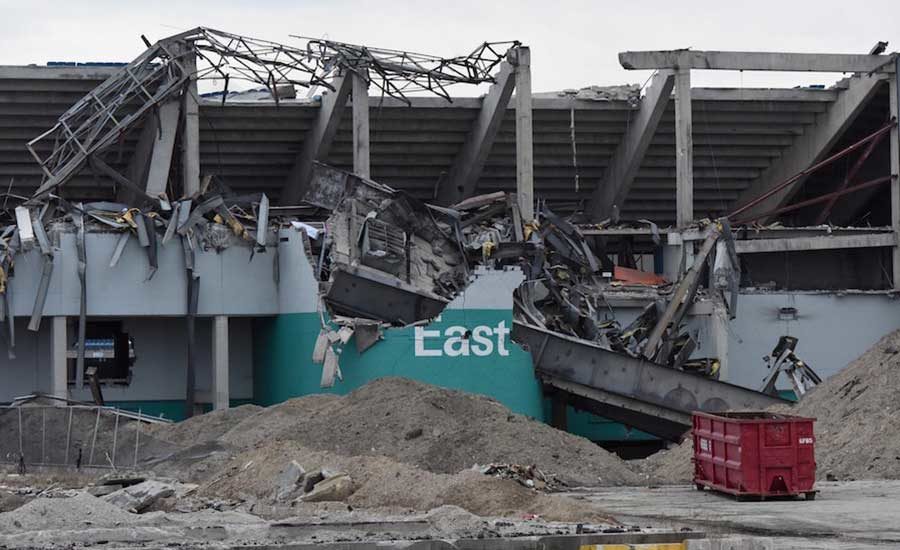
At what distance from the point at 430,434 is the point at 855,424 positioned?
7.20m

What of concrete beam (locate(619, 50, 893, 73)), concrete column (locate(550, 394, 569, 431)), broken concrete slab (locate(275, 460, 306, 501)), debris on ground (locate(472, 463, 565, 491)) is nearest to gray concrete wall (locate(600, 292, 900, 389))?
concrete column (locate(550, 394, 569, 431))

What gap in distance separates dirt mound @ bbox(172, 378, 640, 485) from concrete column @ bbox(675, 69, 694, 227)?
43.4ft

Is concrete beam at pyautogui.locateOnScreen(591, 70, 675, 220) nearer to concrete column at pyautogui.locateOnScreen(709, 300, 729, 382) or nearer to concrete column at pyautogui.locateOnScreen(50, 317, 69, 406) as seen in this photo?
concrete column at pyautogui.locateOnScreen(709, 300, 729, 382)

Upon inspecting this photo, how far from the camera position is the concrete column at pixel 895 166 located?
42031mm

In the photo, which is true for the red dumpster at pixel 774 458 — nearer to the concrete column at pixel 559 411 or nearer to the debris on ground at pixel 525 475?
the debris on ground at pixel 525 475

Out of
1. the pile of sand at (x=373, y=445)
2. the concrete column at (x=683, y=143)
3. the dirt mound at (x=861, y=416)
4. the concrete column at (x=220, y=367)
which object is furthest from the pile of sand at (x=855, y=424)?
the concrete column at (x=220, y=367)

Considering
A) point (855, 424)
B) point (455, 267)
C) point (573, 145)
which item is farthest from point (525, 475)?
point (573, 145)

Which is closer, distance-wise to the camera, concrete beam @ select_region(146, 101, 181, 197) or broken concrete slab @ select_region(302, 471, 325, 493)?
broken concrete slab @ select_region(302, 471, 325, 493)

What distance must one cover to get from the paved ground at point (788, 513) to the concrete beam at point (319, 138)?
55.9ft

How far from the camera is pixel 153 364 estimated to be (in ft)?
129

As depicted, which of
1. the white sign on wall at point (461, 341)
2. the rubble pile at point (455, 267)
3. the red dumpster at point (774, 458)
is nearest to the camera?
the red dumpster at point (774, 458)

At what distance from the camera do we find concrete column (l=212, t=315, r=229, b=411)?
3775 centimetres

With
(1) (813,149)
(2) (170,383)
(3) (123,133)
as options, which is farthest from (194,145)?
(1) (813,149)

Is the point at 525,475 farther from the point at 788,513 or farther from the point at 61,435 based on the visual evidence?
the point at 61,435
